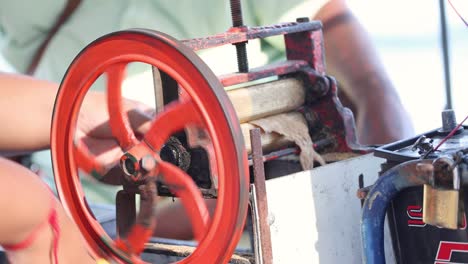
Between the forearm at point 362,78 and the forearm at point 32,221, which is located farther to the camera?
the forearm at point 362,78

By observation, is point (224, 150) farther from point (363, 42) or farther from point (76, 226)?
point (363, 42)

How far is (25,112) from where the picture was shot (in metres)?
1.43

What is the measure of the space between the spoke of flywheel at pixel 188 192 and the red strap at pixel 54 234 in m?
0.21

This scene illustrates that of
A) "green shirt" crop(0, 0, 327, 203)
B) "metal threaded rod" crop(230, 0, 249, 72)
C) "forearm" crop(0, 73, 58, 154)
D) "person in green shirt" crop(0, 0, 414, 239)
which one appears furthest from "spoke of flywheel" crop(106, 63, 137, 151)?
"green shirt" crop(0, 0, 327, 203)

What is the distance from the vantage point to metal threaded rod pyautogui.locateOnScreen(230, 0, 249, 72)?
1270mm

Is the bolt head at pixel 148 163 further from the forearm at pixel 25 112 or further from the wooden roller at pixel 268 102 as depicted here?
the forearm at pixel 25 112

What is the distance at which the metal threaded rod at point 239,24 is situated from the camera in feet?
4.17

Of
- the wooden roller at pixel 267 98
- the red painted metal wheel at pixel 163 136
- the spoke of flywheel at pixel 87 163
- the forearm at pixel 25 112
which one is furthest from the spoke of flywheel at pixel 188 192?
the forearm at pixel 25 112

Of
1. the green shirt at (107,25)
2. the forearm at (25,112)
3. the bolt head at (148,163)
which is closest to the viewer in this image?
the bolt head at (148,163)

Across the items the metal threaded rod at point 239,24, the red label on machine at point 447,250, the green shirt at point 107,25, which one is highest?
the green shirt at point 107,25

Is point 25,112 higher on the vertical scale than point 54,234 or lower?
higher

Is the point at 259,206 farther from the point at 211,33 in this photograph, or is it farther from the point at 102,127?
the point at 211,33

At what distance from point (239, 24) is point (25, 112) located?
48 cm

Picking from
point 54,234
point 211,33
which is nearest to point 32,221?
point 54,234
